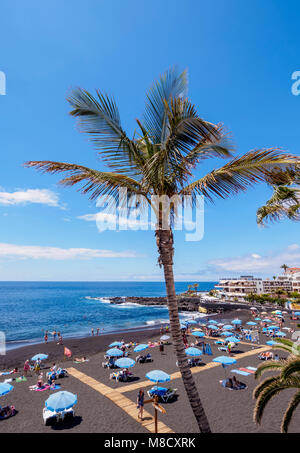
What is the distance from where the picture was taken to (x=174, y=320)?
7023mm

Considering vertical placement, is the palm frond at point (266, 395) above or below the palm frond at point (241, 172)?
below

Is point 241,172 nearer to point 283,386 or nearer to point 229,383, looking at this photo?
point 283,386

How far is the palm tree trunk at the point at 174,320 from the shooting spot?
21.9 ft

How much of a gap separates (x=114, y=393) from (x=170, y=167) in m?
16.4

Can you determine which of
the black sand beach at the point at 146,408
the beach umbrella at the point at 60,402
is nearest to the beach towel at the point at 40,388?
the black sand beach at the point at 146,408

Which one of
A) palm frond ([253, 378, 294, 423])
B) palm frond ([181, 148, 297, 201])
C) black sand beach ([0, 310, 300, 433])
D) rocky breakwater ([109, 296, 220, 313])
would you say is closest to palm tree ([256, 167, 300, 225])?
palm frond ([181, 148, 297, 201])

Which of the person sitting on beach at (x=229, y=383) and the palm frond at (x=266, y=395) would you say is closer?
the palm frond at (x=266, y=395)

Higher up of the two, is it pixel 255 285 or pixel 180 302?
pixel 255 285

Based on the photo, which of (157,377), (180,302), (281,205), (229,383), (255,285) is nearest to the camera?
(281,205)

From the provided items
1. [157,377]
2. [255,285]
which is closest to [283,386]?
[157,377]

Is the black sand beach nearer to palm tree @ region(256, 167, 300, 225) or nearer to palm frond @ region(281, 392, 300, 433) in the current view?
palm frond @ region(281, 392, 300, 433)

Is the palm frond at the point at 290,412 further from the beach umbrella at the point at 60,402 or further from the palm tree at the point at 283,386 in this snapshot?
the beach umbrella at the point at 60,402
